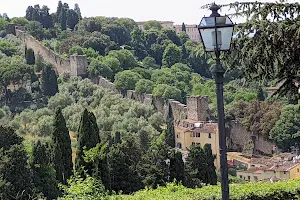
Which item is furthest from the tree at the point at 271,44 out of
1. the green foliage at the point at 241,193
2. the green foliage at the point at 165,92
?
the green foliage at the point at 165,92

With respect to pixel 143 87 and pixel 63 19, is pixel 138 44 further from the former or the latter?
pixel 143 87

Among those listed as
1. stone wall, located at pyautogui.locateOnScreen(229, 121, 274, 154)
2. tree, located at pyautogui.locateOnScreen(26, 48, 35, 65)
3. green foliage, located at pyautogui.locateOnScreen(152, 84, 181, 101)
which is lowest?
stone wall, located at pyautogui.locateOnScreen(229, 121, 274, 154)

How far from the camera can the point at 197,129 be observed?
114 feet

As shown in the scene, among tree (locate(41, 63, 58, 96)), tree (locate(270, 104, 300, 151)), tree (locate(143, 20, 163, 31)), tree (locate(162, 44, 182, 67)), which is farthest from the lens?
tree (locate(143, 20, 163, 31))

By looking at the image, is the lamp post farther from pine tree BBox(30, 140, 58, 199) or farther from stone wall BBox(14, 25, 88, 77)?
stone wall BBox(14, 25, 88, 77)

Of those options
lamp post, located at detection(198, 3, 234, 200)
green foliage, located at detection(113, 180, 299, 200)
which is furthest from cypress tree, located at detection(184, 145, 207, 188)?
lamp post, located at detection(198, 3, 234, 200)

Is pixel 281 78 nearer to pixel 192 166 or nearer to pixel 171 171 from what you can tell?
pixel 171 171

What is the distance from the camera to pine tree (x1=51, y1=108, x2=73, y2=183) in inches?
782

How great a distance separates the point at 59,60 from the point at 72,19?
22550 millimetres

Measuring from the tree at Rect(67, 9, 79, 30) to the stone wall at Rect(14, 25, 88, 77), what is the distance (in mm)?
15436

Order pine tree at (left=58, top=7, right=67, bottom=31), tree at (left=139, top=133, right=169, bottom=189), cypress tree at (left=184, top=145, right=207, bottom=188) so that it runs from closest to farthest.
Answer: tree at (left=139, top=133, right=169, bottom=189) < cypress tree at (left=184, top=145, right=207, bottom=188) < pine tree at (left=58, top=7, right=67, bottom=31)

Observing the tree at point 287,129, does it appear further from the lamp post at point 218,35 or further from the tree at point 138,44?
the lamp post at point 218,35

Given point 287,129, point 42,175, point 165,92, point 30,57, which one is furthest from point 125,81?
point 42,175

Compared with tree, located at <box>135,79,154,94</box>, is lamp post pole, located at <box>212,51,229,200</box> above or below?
above
